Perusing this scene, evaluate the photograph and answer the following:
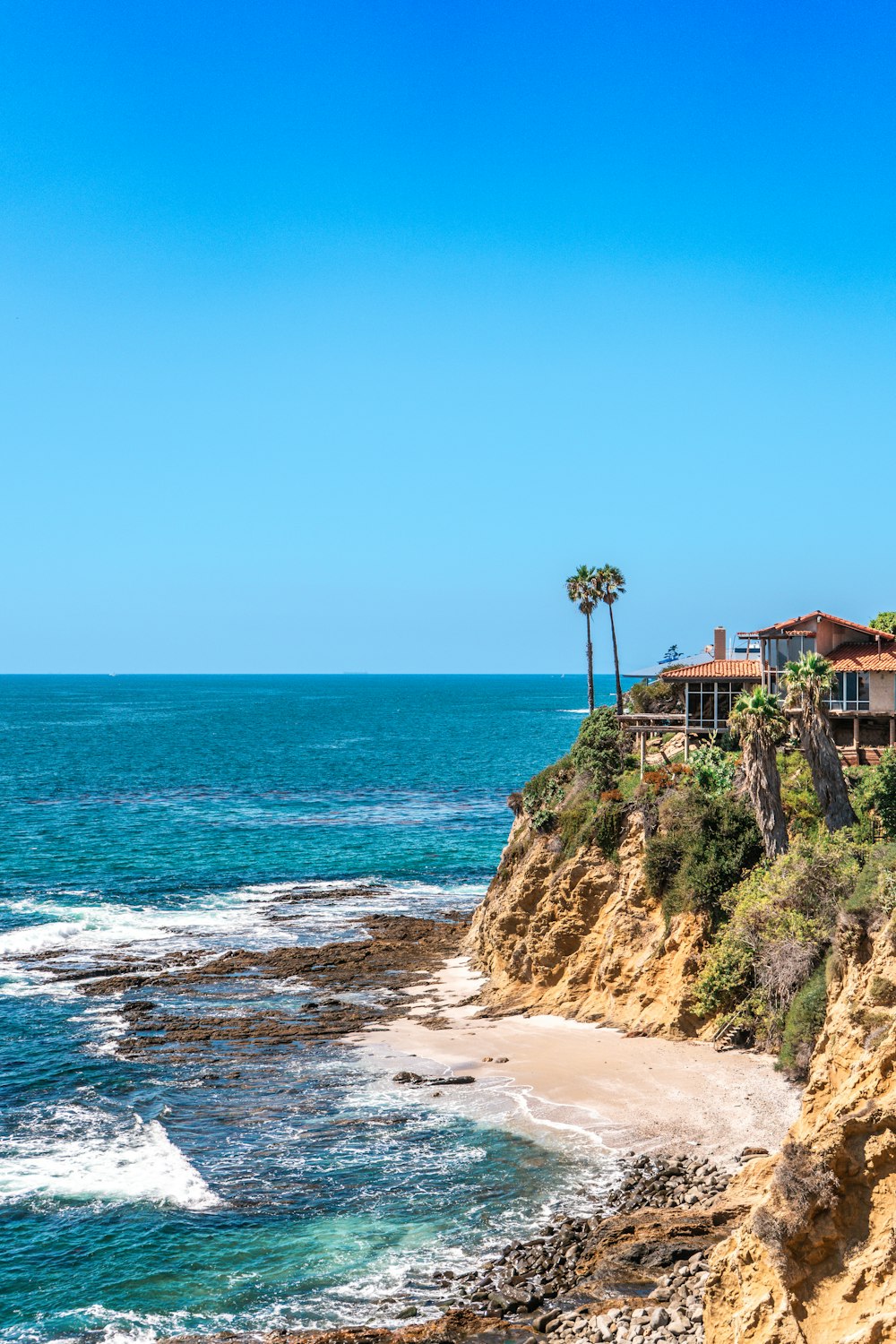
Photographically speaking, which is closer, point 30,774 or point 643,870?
point 643,870

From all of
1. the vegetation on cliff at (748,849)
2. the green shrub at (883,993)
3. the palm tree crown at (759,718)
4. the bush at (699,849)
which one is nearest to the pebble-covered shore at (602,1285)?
the green shrub at (883,993)

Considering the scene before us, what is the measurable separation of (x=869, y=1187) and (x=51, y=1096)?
2510 centimetres

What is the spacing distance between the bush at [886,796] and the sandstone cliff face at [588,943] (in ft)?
23.7

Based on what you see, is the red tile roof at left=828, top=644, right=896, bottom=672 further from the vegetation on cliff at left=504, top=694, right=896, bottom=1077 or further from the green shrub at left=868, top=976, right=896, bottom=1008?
the green shrub at left=868, top=976, right=896, bottom=1008

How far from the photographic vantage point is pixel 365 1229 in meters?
25.8

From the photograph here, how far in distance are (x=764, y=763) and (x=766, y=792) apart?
0.99 m

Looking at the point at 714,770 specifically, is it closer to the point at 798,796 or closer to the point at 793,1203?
the point at 798,796

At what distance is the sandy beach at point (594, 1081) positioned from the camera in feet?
96.8

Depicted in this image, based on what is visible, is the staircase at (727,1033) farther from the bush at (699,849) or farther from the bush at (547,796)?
the bush at (547,796)

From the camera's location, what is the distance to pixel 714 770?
42.5 m

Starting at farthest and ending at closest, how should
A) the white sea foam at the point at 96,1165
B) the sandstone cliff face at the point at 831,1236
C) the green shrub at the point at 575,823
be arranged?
the green shrub at the point at 575,823, the white sea foam at the point at 96,1165, the sandstone cliff face at the point at 831,1236

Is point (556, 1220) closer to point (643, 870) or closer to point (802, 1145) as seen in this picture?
point (802, 1145)

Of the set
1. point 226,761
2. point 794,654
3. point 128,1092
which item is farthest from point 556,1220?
point 226,761

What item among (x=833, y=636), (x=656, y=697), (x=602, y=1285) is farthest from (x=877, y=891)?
(x=656, y=697)
